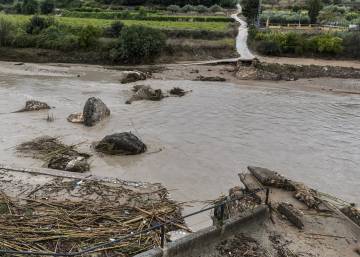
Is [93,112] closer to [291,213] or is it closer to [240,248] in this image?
[291,213]

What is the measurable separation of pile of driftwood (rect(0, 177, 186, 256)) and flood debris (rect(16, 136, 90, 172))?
2.11 metres

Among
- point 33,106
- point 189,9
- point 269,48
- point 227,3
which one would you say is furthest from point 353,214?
point 227,3

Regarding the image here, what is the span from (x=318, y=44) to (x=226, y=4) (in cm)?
3831

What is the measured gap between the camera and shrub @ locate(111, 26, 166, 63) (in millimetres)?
44741

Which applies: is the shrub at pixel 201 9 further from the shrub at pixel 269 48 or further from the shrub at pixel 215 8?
the shrub at pixel 269 48

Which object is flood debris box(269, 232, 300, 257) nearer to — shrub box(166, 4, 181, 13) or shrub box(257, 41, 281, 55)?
shrub box(257, 41, 281, 55)

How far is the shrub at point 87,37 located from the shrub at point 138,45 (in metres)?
3.84

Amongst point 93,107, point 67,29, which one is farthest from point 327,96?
point 67,29

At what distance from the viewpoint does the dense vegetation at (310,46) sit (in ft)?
155

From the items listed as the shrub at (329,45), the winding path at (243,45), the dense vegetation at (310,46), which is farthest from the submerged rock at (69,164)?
the shrub at (329,45)

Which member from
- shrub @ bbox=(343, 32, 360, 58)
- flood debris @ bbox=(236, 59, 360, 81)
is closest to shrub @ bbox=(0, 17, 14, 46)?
flood debris @ bbox=(236, 59, 360, 81)

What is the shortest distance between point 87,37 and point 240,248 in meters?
42.0

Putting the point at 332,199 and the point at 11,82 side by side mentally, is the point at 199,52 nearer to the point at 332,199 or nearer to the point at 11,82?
the point at 11,82

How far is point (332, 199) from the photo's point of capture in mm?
15203
